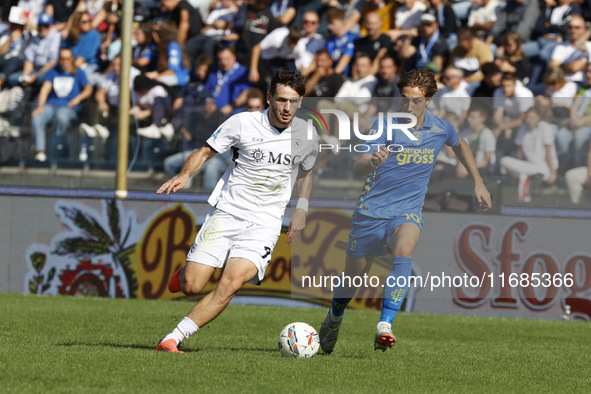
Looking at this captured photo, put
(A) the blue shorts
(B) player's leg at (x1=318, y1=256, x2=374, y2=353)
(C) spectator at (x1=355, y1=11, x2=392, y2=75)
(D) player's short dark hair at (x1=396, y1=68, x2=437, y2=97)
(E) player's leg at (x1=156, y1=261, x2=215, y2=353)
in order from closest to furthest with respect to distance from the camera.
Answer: (E) player's leg at (x1=156, y1=261, x2=215, y2=353) → (D) player's short dark hair at (x1=396, y1=68, x2=437, y2=97) → (A) the blue shorts → (B) player's leg at (x1=318, y1=256, x2=374, y2=353) → (C) spectator at (x1=355, y1=11, x2=392, y2=75)

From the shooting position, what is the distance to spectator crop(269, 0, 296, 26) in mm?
17562

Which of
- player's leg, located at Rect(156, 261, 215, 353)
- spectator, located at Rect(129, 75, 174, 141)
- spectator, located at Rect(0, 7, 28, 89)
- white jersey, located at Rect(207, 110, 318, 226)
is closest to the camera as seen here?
player's leg, located at Rect(156, 261, 215, 353)

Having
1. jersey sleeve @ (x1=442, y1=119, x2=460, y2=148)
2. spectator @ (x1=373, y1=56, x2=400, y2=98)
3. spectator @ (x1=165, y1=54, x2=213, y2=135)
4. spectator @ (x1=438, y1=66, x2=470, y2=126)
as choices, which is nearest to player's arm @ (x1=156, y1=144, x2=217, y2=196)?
jersey sleeve @ (x1=442, y1=119, x2=460, y2=148)

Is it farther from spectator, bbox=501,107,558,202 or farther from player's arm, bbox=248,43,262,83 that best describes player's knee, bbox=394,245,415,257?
player's arm, bbox=248,43,262,83

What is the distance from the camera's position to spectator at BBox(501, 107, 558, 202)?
43.4 feet

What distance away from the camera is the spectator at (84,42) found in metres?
18.1

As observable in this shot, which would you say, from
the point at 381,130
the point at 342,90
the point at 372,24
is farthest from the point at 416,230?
the point at 372,24

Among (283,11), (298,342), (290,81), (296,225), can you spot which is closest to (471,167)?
(296,225)

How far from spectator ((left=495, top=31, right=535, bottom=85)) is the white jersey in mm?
7437

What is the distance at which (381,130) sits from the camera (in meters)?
9.05

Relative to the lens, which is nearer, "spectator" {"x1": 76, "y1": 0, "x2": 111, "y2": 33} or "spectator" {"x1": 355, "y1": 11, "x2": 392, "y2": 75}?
"spectator" {"x1": 355, "y1": 11, "x2": 392, "y2": 75}

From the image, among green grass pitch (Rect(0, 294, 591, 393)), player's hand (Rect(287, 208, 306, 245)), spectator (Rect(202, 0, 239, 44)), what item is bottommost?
green grass pitch (Rect(0, 294, 591, 393))

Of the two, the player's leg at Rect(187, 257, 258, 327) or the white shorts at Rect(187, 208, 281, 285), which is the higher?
the white shorts at Rect(187, 208, 281, 285)

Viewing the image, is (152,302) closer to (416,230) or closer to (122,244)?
(122,244)
